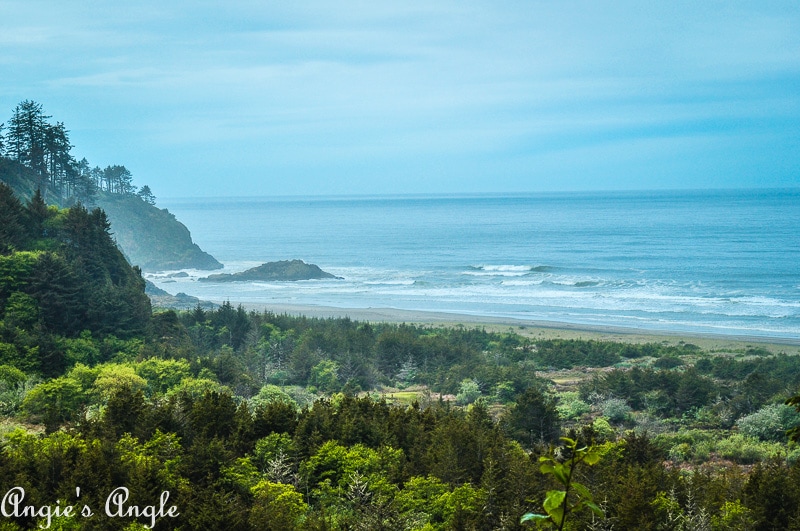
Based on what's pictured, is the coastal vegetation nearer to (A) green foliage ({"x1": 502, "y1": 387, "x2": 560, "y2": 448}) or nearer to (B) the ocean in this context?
(A) green foliage ({"x1": 502, "y1": 387, "x2": 560, "y2": 448})

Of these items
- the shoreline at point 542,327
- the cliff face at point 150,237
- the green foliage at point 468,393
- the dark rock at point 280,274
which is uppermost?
the cliff face at point 150,237

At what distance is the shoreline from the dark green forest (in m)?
4.15

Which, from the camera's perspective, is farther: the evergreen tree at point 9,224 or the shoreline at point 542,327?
the shoreline at point 542,327

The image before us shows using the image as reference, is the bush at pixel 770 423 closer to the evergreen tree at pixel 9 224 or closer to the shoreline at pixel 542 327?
the shoreline at pixel 542 327

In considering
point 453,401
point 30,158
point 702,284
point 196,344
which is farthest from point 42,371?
point 702,284

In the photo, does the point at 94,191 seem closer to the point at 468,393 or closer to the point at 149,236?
the point at 149,236

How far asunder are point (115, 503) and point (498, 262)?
94327mm

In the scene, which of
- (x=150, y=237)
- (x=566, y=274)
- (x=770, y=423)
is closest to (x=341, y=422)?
(x=770, y=423)

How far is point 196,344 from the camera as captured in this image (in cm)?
4869

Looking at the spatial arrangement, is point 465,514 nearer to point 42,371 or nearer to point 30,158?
point 42,371

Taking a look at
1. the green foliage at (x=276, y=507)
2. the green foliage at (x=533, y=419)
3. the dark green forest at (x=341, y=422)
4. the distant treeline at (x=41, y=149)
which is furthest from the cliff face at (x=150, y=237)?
the green foliage at (x=276, y=507)

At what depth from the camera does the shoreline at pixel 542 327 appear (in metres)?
53.5

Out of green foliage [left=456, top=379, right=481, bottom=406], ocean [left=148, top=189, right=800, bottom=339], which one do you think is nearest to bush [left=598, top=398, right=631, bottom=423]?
green foliage [left=456, top=379, right=481, bottom=406]

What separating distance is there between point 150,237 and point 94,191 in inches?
893
